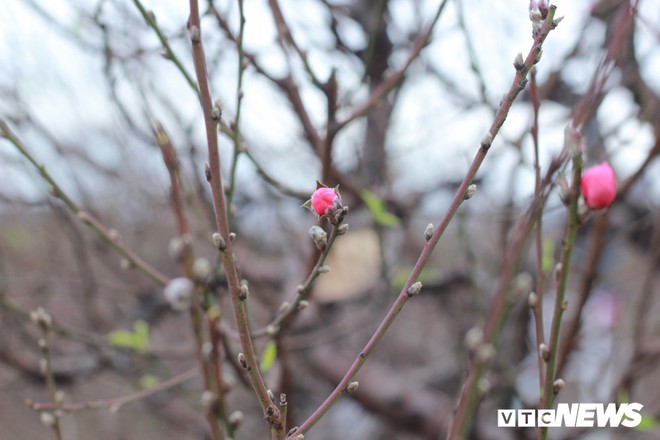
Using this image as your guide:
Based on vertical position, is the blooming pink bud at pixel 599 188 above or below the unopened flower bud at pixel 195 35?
below

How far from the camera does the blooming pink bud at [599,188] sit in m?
0.61

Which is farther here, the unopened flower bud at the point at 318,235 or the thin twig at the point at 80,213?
the thin twig at the point at 80,213

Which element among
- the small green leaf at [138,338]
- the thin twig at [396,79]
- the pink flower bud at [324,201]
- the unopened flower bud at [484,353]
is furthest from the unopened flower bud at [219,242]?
the small green leaf at [138,338]

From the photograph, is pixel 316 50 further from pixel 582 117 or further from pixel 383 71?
pixel 582 117

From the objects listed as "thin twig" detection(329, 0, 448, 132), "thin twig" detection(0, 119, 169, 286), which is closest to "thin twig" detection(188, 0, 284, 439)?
"thin twig" detection(0, 119, 169, 286)

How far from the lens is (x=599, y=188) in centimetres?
61

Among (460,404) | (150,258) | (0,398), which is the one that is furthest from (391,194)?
(0,398)

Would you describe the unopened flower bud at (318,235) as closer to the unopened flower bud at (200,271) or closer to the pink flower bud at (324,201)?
the pink flower bud at (324,201)

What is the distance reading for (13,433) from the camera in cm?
443

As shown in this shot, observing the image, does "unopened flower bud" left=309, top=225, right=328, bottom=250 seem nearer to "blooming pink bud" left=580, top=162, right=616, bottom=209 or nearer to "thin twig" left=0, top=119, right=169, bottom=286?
"blooming pink bud" left=580, top=162, right=616, bottom=209

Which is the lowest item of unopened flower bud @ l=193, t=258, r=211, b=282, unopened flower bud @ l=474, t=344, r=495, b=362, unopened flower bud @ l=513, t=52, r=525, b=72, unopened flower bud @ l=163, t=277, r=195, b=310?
unopened flower bud @ l=474, t=344, r=495, b=362

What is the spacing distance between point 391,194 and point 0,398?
3.44 metres

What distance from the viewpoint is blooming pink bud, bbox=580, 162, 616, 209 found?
608 mm

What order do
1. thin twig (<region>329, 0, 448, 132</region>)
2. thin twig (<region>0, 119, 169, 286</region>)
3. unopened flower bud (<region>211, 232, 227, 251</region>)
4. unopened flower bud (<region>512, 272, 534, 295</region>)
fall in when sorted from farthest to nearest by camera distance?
thin twig (<region>329, 0, 448, 132</region>) → thin twig (<region>0, 119, 169, 286</region>) → unopened flower bud (<region>512, 272, 534, 295</region>) → unopened flower bud (<region>211, 232, 227, 251</region>)
